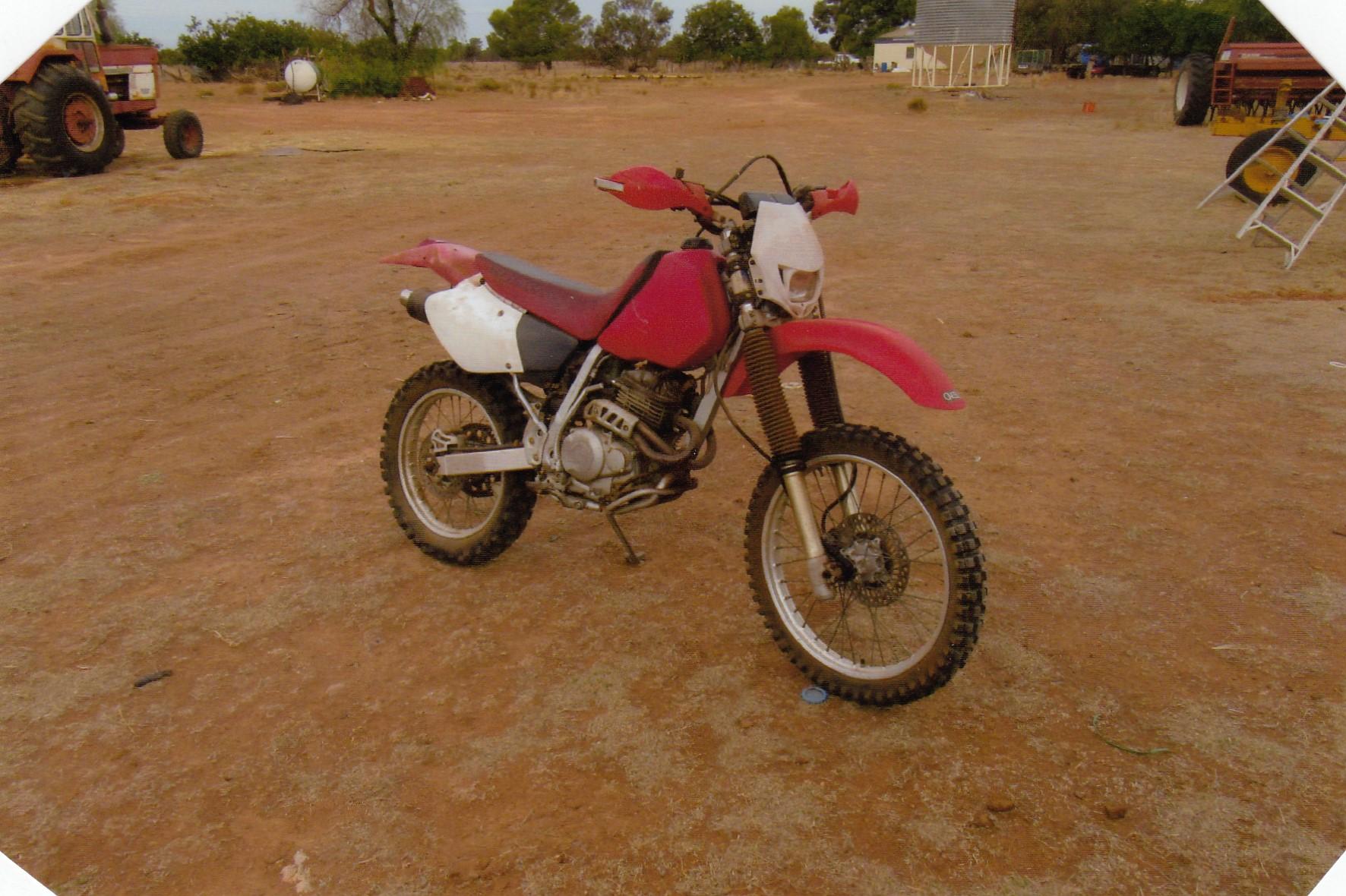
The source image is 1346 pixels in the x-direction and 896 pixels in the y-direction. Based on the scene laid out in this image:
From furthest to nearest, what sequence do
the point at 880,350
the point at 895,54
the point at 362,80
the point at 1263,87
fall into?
1. the point at 895,54
2. the point at 362,80
3. the point at 1263,87
4. the point at 880,350

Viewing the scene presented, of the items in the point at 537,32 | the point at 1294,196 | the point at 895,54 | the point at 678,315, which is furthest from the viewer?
the point at 537,32

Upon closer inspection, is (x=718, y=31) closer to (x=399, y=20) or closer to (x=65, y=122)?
(x=399, y=20)

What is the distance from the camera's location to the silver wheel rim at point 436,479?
4.08 m

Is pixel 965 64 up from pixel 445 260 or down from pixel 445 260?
up

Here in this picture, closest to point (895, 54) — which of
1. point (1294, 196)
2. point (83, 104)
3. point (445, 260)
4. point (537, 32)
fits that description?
point (537, 32)

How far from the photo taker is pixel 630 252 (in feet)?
31.3

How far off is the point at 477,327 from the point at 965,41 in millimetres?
36706

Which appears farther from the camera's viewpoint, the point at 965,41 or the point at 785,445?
the point at 965,41

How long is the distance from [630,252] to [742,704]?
23.0ft

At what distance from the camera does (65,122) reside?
45.4 feet

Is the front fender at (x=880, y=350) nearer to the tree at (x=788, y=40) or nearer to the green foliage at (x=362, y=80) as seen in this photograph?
the green foliage at (x=362, y=80)

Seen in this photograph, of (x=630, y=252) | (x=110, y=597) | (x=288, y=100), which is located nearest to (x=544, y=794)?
(x=110, y=597)

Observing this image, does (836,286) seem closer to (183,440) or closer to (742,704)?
(183,440)

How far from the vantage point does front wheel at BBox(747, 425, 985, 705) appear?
9.33ft
